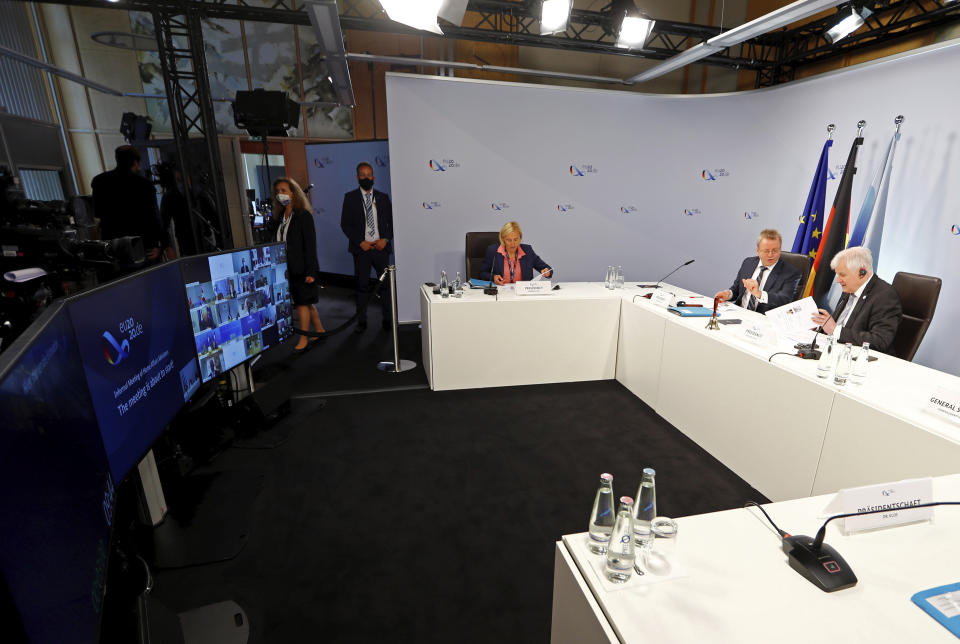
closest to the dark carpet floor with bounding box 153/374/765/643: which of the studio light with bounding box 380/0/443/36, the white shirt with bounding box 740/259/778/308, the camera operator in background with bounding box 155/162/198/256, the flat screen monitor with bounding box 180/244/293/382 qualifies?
the flat screen monitor with bounding box 180/244/293/382

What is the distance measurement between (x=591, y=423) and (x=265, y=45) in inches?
317

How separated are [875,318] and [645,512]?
2284 millimetres

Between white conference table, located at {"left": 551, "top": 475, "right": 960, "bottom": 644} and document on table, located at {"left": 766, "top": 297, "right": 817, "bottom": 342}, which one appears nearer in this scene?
white conference table, located at {"left": 551, "top": 475, "right": 960, "bottom": 644}

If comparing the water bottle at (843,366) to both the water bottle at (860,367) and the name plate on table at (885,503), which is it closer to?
the water bottle at (860,367)

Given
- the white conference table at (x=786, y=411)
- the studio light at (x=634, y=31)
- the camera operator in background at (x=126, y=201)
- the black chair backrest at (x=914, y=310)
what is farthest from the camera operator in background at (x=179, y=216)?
the black chair backrest at (x=914, y=310)

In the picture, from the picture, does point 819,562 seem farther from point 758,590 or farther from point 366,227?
point 366,227

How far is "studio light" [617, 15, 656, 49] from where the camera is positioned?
13.7 ft

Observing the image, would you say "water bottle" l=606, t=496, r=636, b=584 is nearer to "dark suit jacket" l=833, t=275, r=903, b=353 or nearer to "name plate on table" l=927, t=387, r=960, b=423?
"name plate on table" l=927, t=387, r=960, b=423

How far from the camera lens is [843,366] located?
6.37ft

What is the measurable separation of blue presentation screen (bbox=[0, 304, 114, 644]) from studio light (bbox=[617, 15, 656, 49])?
15.9ft

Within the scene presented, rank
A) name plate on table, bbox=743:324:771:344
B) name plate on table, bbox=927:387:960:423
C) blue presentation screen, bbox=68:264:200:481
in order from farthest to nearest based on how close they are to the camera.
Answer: name plate on table, bbox=743:324:771:344 → name plate on table, bbox=927:387:960:423 → blue presentation screen, bbox=68:264:200:481

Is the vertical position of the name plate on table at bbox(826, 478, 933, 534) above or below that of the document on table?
below

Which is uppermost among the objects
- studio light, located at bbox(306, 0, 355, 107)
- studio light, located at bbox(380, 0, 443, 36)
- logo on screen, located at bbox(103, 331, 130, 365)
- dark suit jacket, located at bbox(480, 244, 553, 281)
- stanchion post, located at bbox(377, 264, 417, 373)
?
studio light, located at bbox(306, 0, 355, 107)

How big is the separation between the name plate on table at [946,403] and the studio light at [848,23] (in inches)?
163
